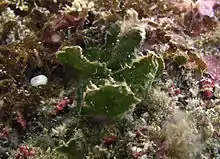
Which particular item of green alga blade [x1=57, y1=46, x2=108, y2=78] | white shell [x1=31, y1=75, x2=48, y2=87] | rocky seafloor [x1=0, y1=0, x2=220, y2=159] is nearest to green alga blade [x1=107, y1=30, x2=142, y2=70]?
rocky seafloor [x1=0, y1=0, x2=220, y2=159]

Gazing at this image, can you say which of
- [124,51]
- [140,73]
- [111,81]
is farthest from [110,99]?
[124,51]

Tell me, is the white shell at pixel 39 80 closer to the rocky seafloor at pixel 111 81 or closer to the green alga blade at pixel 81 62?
the rocky seafloor at pixel 111 81

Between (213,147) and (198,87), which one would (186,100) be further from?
(213,147)

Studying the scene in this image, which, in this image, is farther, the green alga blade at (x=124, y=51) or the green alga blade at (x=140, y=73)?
the green alga blade at (x=124, y=51)

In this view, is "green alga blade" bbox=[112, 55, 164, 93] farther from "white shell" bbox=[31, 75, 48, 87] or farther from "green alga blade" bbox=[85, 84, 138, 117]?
"white shell" bbox=[31, 75, 48, 87]

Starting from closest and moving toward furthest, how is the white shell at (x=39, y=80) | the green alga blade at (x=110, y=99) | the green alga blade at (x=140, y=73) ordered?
the green alga blade at (x=110, y=99) < the green alga blade at (x=140, y=73) < the white shell at (x=39, y=80)

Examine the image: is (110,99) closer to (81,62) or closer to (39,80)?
(81,62)

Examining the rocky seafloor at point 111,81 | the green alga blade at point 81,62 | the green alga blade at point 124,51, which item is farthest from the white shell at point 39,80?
the green alga blade at point 124,51
